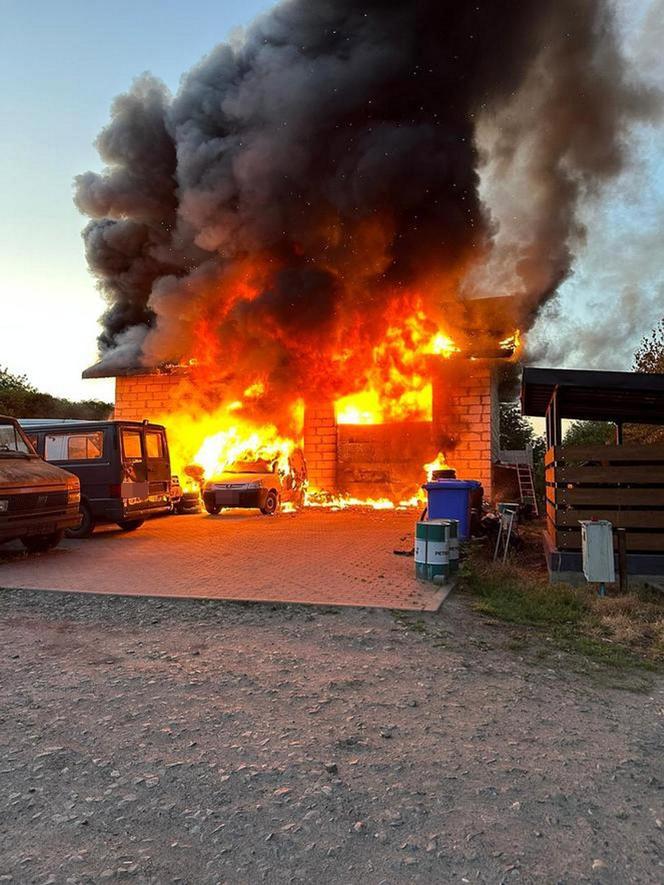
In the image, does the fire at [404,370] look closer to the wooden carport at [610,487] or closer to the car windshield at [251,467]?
the car windshield at [251,467]

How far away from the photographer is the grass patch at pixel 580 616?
4801mm

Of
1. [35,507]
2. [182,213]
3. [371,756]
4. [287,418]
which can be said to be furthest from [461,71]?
[371,756]

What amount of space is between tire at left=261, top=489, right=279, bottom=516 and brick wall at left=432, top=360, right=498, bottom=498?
4.38m

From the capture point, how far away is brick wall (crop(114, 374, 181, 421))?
18562mm

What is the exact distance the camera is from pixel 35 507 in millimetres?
8773

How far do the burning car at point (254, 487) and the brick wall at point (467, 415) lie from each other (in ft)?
13.0

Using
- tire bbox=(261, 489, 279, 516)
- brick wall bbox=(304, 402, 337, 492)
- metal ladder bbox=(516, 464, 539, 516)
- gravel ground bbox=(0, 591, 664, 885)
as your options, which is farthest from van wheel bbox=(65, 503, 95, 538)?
metal ladder bbox=(516, 464, 539, 516)

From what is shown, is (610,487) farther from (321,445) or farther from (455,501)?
(321,445)

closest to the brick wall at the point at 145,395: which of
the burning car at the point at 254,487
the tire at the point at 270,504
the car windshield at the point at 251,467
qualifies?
the burning car at the point at 254,487

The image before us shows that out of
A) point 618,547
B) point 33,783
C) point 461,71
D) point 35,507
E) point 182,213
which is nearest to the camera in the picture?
point 33,783

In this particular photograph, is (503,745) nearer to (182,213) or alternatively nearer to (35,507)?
(35,507)

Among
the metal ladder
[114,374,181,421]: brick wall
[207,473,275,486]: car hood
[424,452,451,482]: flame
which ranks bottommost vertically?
the metal ladder

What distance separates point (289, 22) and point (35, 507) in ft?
44.3

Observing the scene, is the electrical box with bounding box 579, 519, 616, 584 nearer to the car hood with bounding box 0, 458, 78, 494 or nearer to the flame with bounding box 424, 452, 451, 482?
the car hood with bounding box 0, 458, 78, 494
